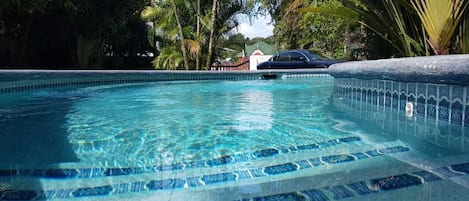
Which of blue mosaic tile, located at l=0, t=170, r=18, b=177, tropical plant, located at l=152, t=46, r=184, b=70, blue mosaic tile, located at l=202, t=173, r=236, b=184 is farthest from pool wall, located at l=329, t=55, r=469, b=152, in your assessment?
tropical plant, located at l=152, t=46, r=184, b=70

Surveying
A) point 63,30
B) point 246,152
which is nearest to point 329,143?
point 246,152

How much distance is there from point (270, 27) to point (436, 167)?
2784 cm

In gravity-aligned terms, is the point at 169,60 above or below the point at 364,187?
above

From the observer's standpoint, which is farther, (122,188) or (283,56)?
(283,56)

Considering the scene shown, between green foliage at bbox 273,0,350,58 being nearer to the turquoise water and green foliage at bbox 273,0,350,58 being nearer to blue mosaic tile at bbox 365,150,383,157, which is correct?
the turquoise water

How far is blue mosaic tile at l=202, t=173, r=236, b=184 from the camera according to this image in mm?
2400

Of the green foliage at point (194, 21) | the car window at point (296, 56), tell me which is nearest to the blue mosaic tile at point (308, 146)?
the car window at point (296, 56)

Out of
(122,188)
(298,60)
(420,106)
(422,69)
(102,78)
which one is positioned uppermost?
→ (298,60)

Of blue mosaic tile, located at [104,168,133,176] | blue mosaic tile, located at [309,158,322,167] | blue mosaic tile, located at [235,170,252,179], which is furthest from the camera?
blue mosaic tile, located at [309,158,322,167]

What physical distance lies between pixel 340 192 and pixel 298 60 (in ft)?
52.1

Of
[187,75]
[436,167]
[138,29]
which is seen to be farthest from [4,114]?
[138,29]

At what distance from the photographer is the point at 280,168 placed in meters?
2.62

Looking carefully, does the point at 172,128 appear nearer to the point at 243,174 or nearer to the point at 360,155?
the point at 243,174

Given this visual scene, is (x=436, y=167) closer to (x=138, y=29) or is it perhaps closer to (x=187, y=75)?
(x=187, y=75)
